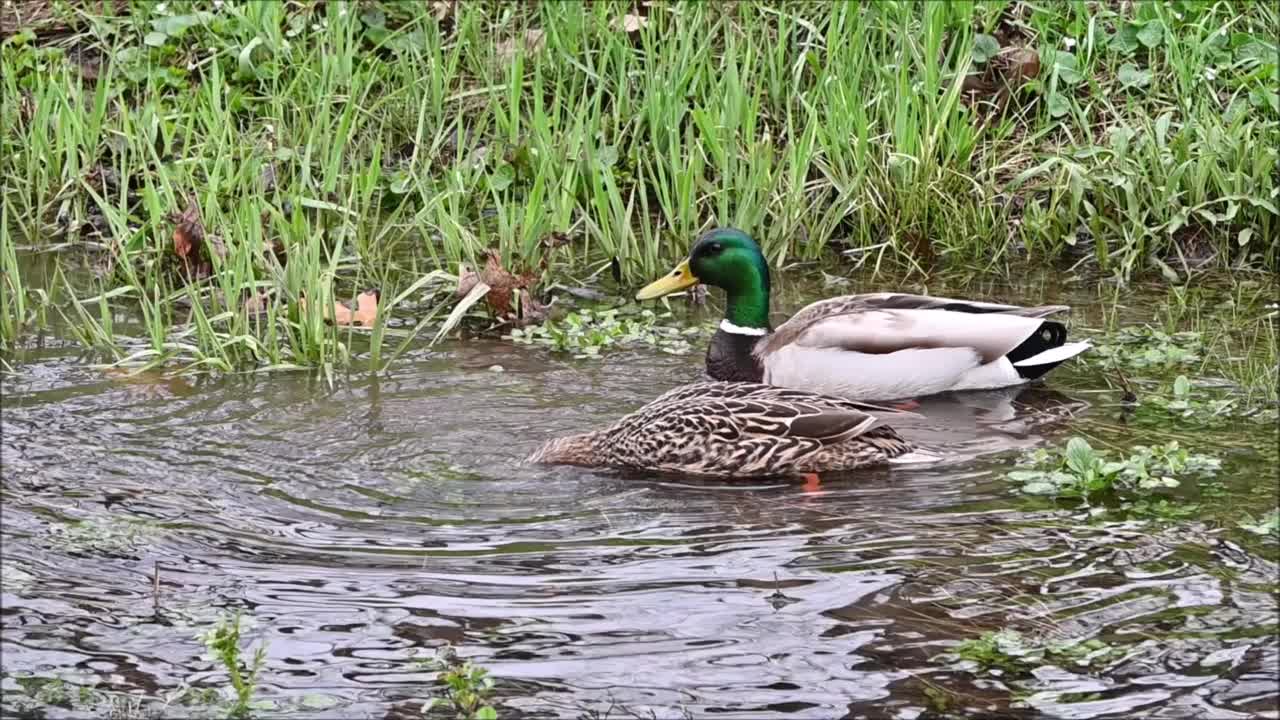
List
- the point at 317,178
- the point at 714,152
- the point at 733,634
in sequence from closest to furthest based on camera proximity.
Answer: the point at 733,634 < the point at 714,152 < the point at 317,178

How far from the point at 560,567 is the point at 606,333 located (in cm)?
246

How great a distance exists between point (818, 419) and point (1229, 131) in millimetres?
3208

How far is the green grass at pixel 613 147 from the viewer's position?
7.43 metres

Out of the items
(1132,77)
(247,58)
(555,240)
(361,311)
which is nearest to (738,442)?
(555,240)

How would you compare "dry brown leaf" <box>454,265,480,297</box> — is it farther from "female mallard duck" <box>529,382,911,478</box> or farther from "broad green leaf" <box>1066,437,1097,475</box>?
"broad green leaf" <box>1066,437,1097,475</box>

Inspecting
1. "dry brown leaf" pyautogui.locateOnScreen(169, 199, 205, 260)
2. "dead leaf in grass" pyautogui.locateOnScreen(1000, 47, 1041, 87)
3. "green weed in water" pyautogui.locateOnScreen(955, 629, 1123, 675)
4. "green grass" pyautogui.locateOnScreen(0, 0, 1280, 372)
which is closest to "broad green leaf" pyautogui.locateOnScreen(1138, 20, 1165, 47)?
"green grass" pyautogui.locateOnScreen(0, 0, 1280, 372)

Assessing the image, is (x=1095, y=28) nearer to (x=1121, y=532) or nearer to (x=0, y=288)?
(x=1121, y=532)

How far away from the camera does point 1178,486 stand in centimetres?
520

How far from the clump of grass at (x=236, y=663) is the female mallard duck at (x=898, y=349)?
2890 millimetres

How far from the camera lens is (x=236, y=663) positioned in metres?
4.04

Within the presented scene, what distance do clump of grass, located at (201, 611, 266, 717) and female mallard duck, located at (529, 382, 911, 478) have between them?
1.75 metres

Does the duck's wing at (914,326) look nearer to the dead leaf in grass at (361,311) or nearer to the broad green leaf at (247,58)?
the dead leaf in grass at (361,311)

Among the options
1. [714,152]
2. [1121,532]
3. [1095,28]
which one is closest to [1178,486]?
[1121,532]

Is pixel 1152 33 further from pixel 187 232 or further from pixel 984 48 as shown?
pixel 187 232
